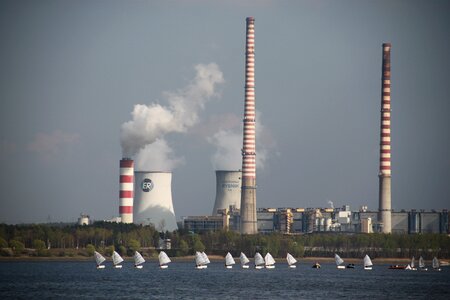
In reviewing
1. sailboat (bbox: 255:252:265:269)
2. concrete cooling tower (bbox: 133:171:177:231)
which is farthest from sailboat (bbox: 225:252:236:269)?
concrete cooling tower (bbox: 133:171:177:231)

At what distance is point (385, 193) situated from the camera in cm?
17162

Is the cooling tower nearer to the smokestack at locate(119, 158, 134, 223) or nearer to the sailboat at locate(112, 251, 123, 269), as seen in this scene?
the smokestack at locate(119, 158, 134, 223)

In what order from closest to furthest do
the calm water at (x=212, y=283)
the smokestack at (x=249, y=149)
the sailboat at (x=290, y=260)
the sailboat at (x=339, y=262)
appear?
1. the calm water at (x=212, y=283)
2. the sailboat at (x=290, y=260)
3. the sailboat at (x=339, y=262)
4. the smokestack at (x=249, y=149)

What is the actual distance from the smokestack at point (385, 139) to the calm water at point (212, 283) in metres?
29.4

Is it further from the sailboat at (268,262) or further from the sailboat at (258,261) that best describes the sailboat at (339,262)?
the sailboat at (258,261)

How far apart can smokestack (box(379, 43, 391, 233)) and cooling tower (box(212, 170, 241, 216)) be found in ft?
62.0

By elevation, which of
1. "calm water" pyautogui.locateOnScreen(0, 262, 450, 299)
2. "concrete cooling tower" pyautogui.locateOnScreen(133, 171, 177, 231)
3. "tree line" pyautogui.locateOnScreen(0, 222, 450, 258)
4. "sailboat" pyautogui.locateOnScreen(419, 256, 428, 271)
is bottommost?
"calm water" pyautogui.locateOnScreen(0, 262, 450, 299)

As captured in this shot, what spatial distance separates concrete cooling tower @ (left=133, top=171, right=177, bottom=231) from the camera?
162625 mm

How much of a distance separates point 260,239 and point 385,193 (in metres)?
19.5

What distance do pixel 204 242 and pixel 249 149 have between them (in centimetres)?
1337

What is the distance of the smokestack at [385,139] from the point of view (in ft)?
559

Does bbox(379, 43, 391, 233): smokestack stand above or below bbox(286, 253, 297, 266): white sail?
above

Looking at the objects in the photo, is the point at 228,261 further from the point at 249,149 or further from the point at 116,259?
the point at 249,149

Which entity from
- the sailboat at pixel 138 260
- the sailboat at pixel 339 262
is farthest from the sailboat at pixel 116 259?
the sailboat at pixel 339 262
